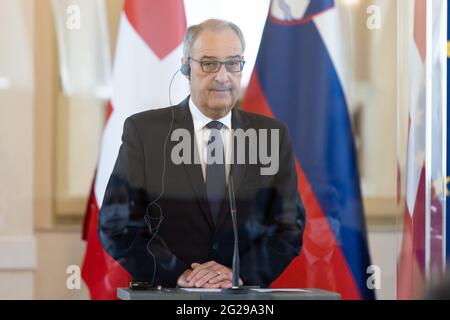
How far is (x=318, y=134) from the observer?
288cm

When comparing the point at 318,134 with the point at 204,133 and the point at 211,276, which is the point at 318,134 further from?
the point at 211,276

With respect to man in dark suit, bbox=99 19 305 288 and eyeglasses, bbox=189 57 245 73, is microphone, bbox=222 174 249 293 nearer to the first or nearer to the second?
man in dark suit, bbox=99 19 305 288

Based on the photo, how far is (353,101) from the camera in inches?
113

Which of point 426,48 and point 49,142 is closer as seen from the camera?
point 49,142

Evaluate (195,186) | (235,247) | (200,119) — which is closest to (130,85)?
(200,119)

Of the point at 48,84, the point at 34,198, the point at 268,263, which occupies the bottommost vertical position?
the point at 268,263

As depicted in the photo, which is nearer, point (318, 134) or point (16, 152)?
point (16, 152)

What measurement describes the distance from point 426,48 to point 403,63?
122mm

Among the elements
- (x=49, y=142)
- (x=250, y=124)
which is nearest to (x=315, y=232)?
(x=250, y=124)

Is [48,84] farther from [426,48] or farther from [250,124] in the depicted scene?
[426,48]

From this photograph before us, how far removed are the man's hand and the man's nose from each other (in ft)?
1.96

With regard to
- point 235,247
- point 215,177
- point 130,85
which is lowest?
point 235,247

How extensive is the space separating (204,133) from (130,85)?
0.95ft

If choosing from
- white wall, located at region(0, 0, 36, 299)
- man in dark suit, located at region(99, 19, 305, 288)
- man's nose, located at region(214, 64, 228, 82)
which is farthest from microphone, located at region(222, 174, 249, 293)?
white wall, located at region(0, 0, 36, 299)
